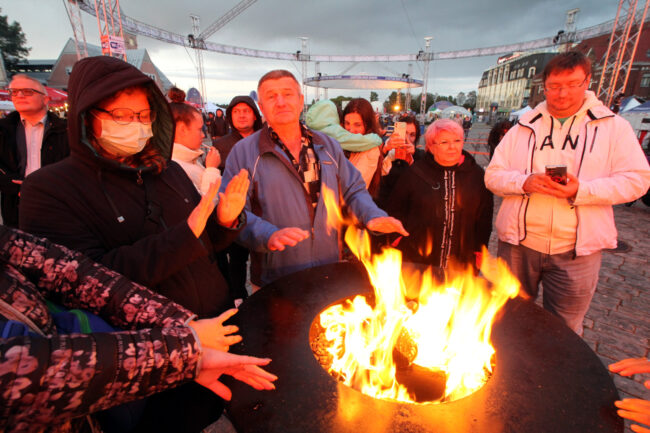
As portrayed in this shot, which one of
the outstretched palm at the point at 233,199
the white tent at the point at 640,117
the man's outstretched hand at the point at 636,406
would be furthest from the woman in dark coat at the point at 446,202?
the white tent at the point at 640,117

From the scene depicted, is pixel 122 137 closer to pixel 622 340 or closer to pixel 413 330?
pixel 413 330

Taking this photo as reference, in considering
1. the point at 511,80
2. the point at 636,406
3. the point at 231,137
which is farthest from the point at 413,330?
the point at 511,80

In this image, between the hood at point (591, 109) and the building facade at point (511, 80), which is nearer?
the hood at point (591, 109)

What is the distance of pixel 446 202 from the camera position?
2773 mm

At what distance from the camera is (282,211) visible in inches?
87.6

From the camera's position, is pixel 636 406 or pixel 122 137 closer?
pixel 636 406

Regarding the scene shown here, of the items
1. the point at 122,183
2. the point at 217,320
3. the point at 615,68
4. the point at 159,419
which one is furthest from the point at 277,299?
the point at 615,68

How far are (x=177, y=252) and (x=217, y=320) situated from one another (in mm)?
413

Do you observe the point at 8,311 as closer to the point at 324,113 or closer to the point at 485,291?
the point at 485,291

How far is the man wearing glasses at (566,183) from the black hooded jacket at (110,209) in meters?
2.29

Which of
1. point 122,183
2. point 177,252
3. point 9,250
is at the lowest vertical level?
point 177,252

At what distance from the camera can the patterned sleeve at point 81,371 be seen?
0.69 meters

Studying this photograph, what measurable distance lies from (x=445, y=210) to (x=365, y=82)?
28.3 metres

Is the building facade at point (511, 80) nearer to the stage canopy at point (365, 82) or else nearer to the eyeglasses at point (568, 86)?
the stage canopy at point (365, 82)
